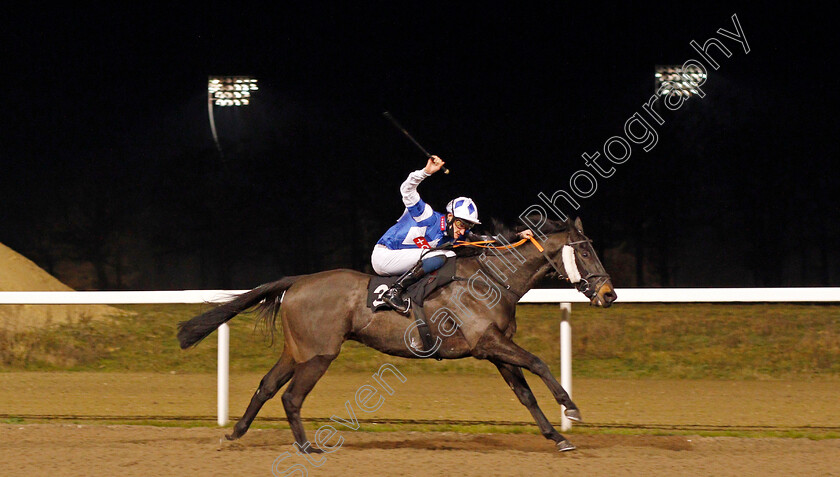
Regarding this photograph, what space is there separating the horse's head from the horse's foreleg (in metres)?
0.52

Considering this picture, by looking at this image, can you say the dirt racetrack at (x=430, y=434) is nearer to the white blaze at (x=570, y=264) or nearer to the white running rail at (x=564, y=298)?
the white running rail at (x=564, y=298)

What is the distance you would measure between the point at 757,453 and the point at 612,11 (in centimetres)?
1077

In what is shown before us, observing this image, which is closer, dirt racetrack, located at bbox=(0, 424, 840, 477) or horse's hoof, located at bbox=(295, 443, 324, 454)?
dirt racetrack, located at bbox=(0, 424, 840, 477)

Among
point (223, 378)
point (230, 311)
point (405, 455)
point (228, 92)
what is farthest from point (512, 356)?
point (228, 92)

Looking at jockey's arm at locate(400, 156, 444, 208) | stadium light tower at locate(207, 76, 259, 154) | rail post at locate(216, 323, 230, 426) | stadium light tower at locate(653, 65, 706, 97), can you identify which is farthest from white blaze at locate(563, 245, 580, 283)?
stadium light tower at locate(207, 76, 259, 154)

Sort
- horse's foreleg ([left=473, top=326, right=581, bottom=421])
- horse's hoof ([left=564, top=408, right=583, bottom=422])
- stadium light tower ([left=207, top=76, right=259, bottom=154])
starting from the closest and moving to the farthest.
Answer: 1. horse's hoof ([left=564, top=408, right=583, bottom=422])
2. horse's foreleg ([left=473, top=326, right=581, bottom=421])
3. stadium light tower ([left=207, top=76, right=259, bottom=154])

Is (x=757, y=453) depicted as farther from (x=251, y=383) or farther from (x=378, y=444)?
(x=251, y=383)

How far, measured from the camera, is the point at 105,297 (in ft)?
20.9

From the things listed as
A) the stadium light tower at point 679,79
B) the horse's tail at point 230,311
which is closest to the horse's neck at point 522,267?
the horse's tail at point 230,311

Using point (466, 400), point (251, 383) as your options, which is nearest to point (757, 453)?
point (466, 400)

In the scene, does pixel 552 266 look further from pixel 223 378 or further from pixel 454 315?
pixel 223 378

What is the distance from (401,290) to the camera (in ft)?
16.8

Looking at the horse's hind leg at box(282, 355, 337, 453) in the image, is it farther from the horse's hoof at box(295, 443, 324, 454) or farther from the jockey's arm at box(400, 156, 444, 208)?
the jockey's arm at box(400, 156, 444, 208)

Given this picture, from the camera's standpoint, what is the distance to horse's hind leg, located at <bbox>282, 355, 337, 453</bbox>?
4.97 meters
